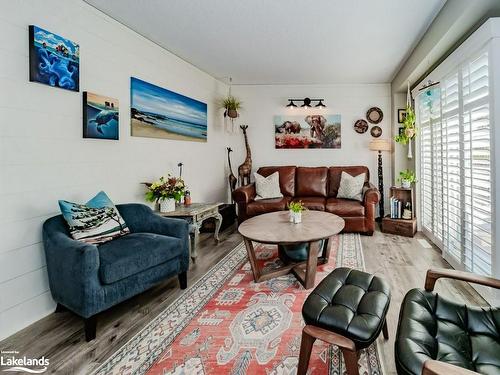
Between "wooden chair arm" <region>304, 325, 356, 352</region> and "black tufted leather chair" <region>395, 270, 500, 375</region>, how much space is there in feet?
0.72

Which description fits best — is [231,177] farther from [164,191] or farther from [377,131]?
[377,131]

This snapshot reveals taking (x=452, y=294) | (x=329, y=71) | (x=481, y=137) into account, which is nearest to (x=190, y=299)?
(x=452, y=294)

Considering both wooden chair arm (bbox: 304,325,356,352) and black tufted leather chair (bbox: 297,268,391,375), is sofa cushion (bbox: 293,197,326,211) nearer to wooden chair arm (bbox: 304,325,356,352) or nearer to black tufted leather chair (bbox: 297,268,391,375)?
black tufted leather chair (bbox: 297,268,391,375)

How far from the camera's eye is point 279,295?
2.59 m

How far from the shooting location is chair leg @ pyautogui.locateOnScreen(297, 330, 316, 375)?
1490 millimetres

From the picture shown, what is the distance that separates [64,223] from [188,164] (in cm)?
237

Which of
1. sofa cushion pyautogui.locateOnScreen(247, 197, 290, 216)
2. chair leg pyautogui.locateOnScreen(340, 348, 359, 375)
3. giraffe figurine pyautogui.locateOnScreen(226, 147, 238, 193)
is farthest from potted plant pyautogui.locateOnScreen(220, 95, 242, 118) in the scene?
chair leg pyautogui.locateOnScreen(340, 348, 359, 375)

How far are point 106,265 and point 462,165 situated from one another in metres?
3.27

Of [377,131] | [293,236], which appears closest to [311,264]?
[293,236]

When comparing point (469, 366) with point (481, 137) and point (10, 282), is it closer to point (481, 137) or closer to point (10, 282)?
point (481, 137)

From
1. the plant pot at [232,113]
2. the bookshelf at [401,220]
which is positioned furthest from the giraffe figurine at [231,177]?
the bookshelf at [401,220]

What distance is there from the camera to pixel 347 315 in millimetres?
1521

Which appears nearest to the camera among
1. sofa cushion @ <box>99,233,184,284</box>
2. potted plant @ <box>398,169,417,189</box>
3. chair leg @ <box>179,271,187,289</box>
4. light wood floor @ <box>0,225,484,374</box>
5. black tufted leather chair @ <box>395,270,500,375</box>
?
black tufted leather chair @ <box>395,270,500,375</box>

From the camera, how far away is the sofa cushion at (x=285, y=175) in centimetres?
541
